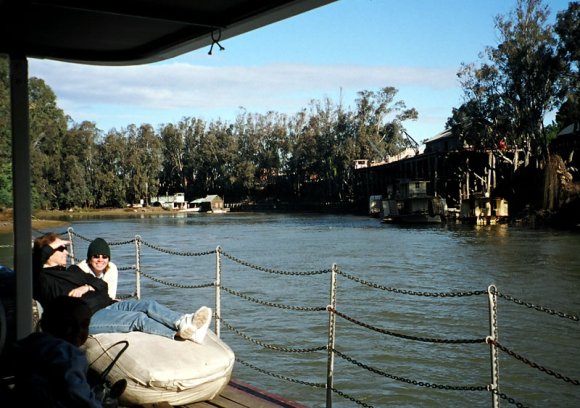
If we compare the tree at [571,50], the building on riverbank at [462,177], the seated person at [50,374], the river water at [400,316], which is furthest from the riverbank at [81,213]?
the seated person at [50,374]

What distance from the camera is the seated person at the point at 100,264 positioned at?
18.3ft

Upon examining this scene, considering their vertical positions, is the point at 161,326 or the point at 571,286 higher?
the point at 161,326

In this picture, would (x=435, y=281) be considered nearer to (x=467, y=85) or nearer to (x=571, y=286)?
(x=571, y=286)

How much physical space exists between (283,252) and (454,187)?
1477 inches

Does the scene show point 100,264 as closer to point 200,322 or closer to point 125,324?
point 125,324

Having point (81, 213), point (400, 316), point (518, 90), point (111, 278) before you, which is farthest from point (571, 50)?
point (81, 213)

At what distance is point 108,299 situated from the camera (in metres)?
5.20

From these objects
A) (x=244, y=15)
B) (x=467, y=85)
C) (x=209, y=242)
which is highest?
(x=467, y=85)

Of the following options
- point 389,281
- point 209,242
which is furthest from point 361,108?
point 389,281

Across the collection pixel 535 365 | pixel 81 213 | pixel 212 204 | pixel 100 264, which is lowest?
pixel 81 213

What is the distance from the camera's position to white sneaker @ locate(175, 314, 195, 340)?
4848mm

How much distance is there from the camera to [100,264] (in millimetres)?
5625

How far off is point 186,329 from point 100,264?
1.21 m

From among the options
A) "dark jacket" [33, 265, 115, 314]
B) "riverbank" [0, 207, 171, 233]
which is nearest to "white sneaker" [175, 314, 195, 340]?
"dark jacket" [33, 265, 115, 314]
